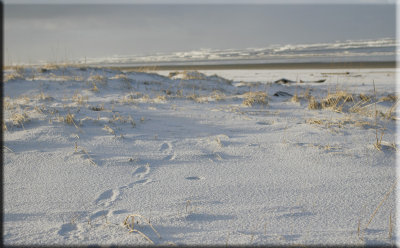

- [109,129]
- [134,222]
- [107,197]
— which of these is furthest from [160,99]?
[134,222]

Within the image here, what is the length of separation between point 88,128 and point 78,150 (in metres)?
0.53

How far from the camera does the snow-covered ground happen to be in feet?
4.39

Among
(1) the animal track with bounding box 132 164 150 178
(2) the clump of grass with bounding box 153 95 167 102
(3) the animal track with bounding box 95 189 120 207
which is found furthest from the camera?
(2) the clump of grass with bounding box 153 95 167 102

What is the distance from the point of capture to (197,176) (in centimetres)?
196

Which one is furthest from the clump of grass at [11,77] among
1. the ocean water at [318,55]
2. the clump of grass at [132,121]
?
the ocean water at [318,55]

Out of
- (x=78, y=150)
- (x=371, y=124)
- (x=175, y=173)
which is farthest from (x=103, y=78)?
(x=371, y=124)

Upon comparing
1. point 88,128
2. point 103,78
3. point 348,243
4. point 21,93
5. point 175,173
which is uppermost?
point 103,78

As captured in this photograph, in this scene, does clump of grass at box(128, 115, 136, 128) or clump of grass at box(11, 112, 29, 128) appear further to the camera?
clump of grass at box(128, 115, 136, 128)

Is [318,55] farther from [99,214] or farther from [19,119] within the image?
[99,214]

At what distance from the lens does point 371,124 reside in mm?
2967

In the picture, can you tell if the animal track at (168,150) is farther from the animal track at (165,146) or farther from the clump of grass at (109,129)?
the clump of grass at (109,129)

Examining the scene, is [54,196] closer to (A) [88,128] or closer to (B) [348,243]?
A: (A) [88,128]

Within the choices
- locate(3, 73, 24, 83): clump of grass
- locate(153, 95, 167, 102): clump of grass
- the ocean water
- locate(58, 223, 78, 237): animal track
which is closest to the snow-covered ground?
locate(58, 223, 78, 237): animal track

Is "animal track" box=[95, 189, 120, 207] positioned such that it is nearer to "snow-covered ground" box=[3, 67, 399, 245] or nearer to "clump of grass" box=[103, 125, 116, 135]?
"snow-covered ground" box=[3, 67, 399, 245]
